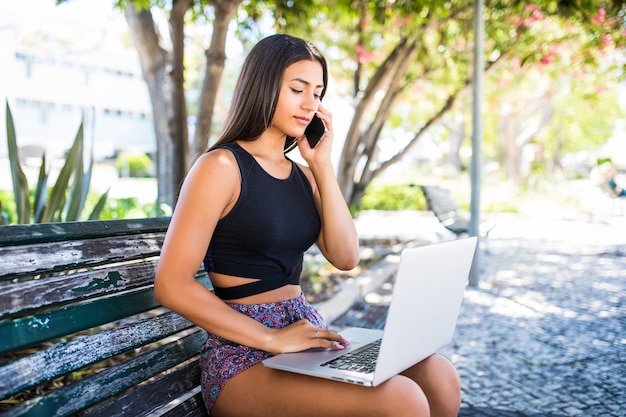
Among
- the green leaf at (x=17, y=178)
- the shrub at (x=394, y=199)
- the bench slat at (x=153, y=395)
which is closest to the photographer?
the bench slat at (x=153, y=395)

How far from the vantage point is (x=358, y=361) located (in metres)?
1.83

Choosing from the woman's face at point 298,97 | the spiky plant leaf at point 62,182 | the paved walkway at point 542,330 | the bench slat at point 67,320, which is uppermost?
the woman's face at point 298,97

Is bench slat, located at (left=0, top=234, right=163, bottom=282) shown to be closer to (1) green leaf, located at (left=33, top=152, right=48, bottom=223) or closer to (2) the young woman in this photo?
(2) the young woman

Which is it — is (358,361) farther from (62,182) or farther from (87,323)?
(62,182)

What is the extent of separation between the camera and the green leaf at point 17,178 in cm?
331

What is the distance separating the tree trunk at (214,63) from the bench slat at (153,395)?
3.25m

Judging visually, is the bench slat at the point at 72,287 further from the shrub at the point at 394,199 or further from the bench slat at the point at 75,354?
the shrub at the point at 394,199

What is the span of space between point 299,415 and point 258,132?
93 cm

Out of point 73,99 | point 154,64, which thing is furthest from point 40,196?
point 73,99

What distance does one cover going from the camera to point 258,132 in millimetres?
2174

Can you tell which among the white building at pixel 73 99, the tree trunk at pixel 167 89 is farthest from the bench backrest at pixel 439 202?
the white building at pixel 73 99

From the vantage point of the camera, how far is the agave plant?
11.3ft

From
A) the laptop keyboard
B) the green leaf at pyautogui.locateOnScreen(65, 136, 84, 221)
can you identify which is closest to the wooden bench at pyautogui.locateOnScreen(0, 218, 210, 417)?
the laptop keyboard

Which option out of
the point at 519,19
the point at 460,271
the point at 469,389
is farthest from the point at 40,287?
the point at 519,19
